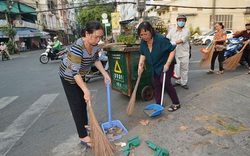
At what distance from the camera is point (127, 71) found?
384 cm

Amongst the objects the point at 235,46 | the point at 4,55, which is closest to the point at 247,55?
the point at 235,46

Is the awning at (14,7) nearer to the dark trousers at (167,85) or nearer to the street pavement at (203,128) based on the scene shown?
the dark trousers at (167,85)

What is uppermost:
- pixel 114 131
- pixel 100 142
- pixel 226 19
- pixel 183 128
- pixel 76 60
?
pixel 226 19

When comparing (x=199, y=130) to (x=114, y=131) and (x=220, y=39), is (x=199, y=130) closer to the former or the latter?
(x=114, y=131)

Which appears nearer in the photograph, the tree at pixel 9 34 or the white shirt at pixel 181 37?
the white shirt at pixel 181 37

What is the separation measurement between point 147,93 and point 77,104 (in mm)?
1988

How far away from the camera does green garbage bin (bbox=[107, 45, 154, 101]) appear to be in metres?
3.78

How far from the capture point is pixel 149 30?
2.83 meters

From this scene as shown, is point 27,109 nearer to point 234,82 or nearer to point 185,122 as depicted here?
point 185,122

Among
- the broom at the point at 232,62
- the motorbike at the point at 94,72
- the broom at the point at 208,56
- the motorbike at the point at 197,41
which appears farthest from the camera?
the motorbike at the point at 197,41

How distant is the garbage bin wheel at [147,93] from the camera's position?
Result: 4009mm

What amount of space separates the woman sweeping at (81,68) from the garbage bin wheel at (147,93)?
1505 mm

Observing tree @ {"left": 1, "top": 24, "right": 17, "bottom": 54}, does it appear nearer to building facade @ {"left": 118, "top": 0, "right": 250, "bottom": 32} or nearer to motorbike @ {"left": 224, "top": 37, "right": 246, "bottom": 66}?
building facade @ {"left": 118, "top": 0, "right": 250, "bottom": 32}

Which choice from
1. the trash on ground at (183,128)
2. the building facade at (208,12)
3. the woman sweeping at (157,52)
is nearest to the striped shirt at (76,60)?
the woman sweeping at (157,52)
